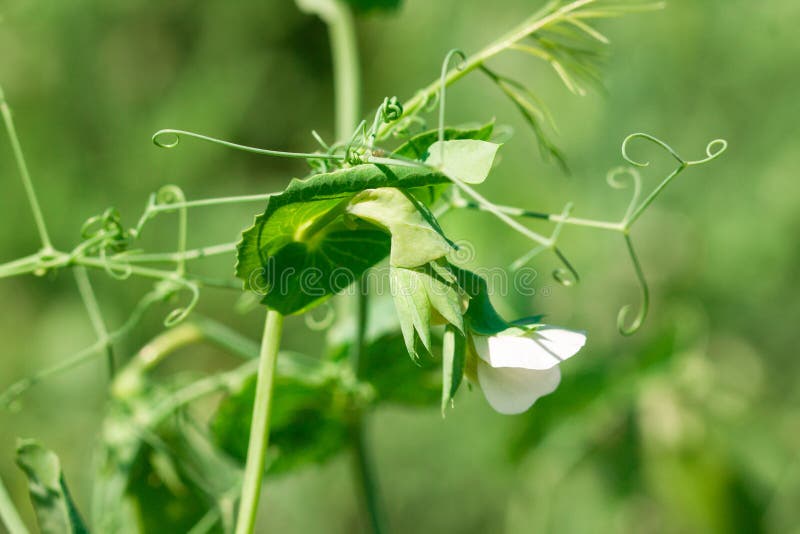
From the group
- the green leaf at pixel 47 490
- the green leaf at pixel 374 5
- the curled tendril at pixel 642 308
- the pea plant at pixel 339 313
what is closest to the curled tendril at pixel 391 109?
the pea plant at pixel 339 313

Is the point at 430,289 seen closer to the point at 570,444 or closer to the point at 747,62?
the point at 570,444

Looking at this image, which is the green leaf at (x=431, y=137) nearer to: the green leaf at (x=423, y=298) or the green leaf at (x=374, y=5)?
the green leaf at (x=423, y=298)

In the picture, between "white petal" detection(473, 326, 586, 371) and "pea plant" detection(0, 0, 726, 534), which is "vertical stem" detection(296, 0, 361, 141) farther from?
"white petal" detection(473, 326, 586, 371)

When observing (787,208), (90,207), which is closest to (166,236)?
(90,207)

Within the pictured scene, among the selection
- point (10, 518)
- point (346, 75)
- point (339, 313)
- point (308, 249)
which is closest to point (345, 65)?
point (346, 75)

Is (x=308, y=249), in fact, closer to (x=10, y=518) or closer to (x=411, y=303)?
(x=411, y=303)

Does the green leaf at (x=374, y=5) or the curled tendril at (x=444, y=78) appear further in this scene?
the green leaf at (x=374, y=5)

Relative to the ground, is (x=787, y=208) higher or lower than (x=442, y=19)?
lower
